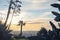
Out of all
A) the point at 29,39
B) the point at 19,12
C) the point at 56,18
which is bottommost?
the point at 29,39

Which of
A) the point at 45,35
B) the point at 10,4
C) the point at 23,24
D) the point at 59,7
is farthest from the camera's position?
the point at 23,24

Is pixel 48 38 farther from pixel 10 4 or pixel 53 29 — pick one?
pixel 10 4

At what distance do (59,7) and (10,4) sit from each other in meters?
49.2

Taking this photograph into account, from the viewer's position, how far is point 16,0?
52000mm

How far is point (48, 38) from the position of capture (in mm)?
2723

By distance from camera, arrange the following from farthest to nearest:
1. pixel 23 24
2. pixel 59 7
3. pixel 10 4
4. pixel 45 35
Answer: pixel 23 24 → pixel 10 4 → pixel 45 35 → pixel 59 7

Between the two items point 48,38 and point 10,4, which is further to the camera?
point 10,4

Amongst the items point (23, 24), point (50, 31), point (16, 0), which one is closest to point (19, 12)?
→ point (16, 0)

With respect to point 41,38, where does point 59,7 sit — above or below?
above

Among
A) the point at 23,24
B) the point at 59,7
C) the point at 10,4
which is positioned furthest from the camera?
the point at 23,24

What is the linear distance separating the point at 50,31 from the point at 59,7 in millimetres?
411

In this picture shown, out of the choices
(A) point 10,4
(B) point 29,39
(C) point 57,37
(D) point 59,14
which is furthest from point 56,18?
(A) point 10,4

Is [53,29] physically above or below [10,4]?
below

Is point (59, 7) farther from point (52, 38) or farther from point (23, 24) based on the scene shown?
point (23, 24)
